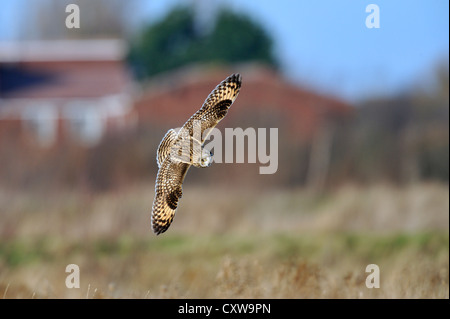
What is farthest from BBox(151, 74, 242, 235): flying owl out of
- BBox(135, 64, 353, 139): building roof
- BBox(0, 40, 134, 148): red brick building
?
BBox(0, 40, 134, 148): red brick building

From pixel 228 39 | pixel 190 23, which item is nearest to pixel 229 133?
pixel 228 39

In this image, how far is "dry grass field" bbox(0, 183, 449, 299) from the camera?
14.4 meters

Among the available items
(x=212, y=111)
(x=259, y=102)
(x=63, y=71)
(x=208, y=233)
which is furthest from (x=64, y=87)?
(x=212, y=111)

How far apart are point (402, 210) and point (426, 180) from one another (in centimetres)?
376

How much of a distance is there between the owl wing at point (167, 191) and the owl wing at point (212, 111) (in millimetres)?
237

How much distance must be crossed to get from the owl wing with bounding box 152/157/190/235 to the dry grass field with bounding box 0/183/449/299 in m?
6.11

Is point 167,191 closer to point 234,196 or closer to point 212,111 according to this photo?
point 212,111

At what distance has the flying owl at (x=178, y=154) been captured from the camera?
5.37 metres

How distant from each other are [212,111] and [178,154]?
0.52 meters

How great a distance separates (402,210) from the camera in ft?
61.7

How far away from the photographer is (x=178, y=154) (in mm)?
5426

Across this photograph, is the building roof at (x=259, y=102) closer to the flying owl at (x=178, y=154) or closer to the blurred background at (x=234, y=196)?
the blurred background at (x=234, y=196)
